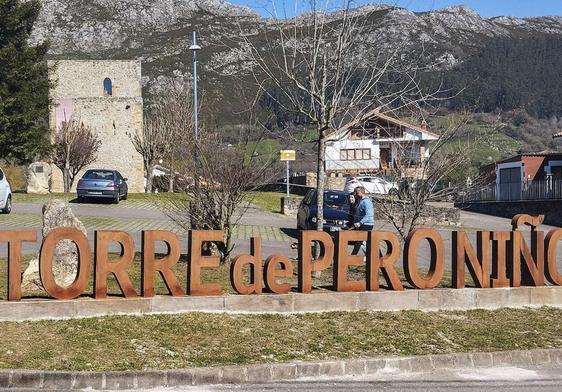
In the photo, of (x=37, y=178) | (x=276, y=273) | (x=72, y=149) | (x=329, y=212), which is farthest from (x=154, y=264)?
(x=72, y=149)

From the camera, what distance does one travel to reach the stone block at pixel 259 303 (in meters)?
10.3

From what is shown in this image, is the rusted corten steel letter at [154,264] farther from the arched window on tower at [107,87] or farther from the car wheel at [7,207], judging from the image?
the arched window on tower at [107,87]

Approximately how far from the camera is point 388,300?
10930 millimetres

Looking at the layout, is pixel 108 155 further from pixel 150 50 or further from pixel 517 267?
pixel 150 50

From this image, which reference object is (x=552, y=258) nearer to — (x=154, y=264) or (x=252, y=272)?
(x=252, y=272)

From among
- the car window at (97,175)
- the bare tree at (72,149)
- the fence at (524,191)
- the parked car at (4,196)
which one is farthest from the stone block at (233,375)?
the bare tree at (72,149)

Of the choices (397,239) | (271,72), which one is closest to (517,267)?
(397,239)

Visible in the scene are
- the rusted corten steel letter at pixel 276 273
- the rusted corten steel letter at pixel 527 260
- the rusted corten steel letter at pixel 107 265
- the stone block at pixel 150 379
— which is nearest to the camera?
the stone block at pixel 150 379

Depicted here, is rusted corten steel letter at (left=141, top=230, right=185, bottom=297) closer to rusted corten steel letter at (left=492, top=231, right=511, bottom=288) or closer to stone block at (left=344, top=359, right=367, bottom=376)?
stone block at (left=344, top=359, right=367, bottom=376)

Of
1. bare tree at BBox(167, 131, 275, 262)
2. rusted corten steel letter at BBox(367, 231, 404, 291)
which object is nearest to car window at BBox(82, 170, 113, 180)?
bare tree at BBox(167, 131, 275, 262)

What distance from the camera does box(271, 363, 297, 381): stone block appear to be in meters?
7.81

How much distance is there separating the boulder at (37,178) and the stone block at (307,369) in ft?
106

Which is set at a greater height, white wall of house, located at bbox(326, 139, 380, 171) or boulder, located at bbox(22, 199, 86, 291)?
white wall of house, located at bbox(326, 139, 380, 171)

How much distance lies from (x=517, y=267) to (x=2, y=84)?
1359 inches
